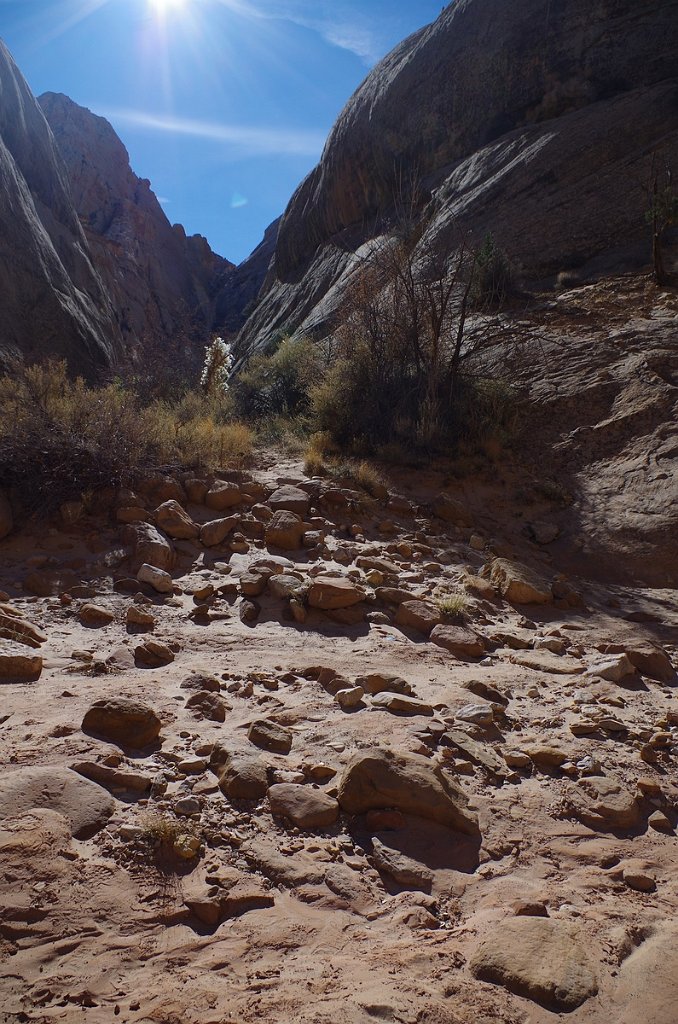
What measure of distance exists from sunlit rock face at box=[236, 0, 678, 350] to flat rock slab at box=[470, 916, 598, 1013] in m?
11.6

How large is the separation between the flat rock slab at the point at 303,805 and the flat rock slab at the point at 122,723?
0.65 meters

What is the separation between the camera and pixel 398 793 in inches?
100

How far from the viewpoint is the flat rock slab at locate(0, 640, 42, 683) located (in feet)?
11.0

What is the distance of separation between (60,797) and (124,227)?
161 ft

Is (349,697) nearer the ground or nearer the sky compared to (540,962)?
nearer the sky

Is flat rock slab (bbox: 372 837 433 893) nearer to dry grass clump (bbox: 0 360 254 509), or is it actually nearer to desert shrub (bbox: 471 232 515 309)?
dry grass clump (bbox: 0 360 254 509)

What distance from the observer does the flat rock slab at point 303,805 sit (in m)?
2.45

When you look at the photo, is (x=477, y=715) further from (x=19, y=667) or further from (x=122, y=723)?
(x=19, y=667)

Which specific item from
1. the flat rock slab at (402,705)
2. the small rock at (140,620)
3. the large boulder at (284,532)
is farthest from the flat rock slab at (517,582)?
the small rock at (140,620)

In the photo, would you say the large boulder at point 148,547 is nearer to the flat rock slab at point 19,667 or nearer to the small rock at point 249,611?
the small rock at point 249,611

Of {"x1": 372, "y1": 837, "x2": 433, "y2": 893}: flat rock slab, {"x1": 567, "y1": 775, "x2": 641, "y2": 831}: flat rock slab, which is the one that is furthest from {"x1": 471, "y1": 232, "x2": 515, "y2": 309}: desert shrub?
{"x1": 372, "y1": 837, "x2": 433, "y2": 893}: flat rock slab

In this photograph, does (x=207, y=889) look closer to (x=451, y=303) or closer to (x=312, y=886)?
(x=312, y=886)

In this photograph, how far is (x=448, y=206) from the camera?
16719 mm

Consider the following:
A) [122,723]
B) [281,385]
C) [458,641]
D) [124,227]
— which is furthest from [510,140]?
[124,227]
